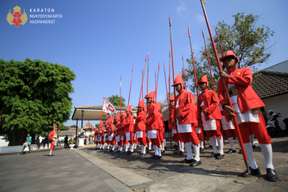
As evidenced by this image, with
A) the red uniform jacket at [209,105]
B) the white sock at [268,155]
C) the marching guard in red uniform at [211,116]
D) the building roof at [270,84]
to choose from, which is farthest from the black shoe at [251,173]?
the building roof at [270,84]

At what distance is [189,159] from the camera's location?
4930 millimetres

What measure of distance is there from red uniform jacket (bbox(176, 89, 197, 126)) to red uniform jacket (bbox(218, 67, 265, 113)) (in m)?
1.60

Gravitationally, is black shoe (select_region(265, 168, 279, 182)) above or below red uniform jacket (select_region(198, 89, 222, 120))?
below

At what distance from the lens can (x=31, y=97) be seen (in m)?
22.4

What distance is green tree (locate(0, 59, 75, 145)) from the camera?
2073cm

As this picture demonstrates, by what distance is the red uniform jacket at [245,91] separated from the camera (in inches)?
128

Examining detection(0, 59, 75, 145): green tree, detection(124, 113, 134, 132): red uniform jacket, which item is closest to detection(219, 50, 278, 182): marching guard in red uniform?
detection(124, 113, 134, 132): red uniform jacket

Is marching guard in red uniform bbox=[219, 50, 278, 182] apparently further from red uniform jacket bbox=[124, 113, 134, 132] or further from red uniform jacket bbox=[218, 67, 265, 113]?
red uniform jacket bbox=[124, 113, 134, 132]

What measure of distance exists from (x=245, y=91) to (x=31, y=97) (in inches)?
950

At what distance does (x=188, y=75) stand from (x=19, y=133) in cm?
2114

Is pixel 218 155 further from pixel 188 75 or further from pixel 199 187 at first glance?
pixel 188 75

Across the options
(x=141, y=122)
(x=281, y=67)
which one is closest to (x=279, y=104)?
(x=281, y=67)

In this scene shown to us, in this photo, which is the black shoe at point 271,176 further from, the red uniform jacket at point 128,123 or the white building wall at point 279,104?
the white building wall at point 279,104

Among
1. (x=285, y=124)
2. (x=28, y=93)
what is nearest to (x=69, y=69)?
(x=28, y=93)
